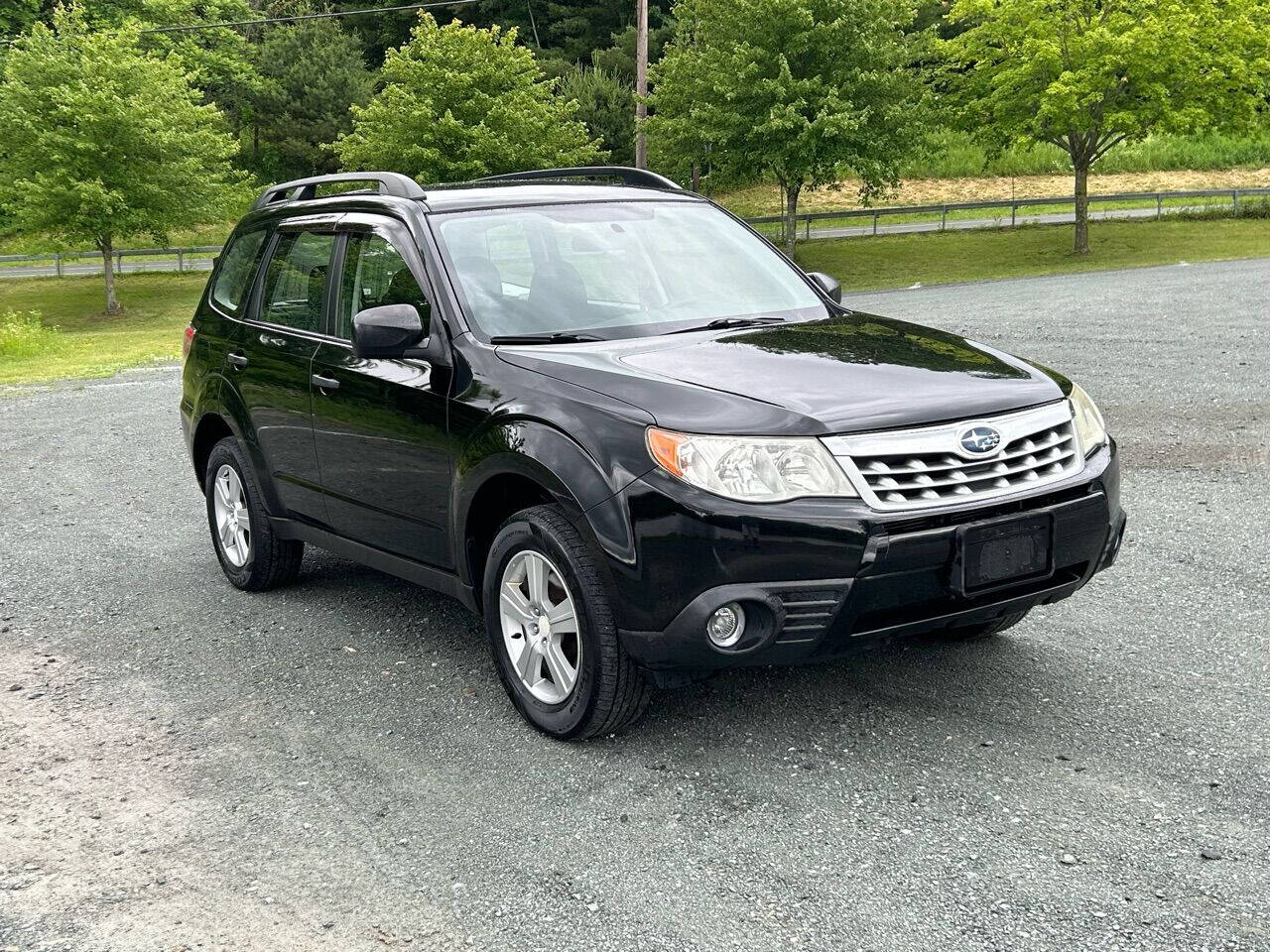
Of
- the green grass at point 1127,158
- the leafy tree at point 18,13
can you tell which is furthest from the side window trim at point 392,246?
the leafy tree at point 18,13

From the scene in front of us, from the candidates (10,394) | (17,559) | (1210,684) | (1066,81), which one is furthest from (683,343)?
(1066,81)

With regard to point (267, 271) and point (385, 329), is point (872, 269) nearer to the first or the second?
point (267, 271)

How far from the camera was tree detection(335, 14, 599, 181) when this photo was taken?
34156mm

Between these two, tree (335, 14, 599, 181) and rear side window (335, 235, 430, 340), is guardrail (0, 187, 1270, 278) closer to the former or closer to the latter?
tree (335, 14, 599, 181)

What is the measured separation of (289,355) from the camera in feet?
18.3

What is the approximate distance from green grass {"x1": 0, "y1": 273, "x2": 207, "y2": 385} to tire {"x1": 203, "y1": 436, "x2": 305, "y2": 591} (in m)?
11.4

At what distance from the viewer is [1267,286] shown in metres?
19.0

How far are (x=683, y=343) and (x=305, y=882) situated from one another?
2.19 meters

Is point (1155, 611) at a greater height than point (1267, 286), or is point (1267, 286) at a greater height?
point (1267, 286)

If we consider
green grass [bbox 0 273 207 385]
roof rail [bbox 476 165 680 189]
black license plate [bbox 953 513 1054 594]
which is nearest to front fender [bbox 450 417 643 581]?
black license plate [bbox 953 513 1054 594]

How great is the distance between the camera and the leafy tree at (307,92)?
55.8 m

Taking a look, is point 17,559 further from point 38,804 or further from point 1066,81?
point 1066,81

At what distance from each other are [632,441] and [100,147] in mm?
36412

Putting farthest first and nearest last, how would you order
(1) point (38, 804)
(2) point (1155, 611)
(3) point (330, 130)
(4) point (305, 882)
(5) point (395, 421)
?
(3) point (330, 130) → (2) point (1155, 611) → (5) point (395, 421) → (1) point (38, 804) → (4) point (305, 882)
